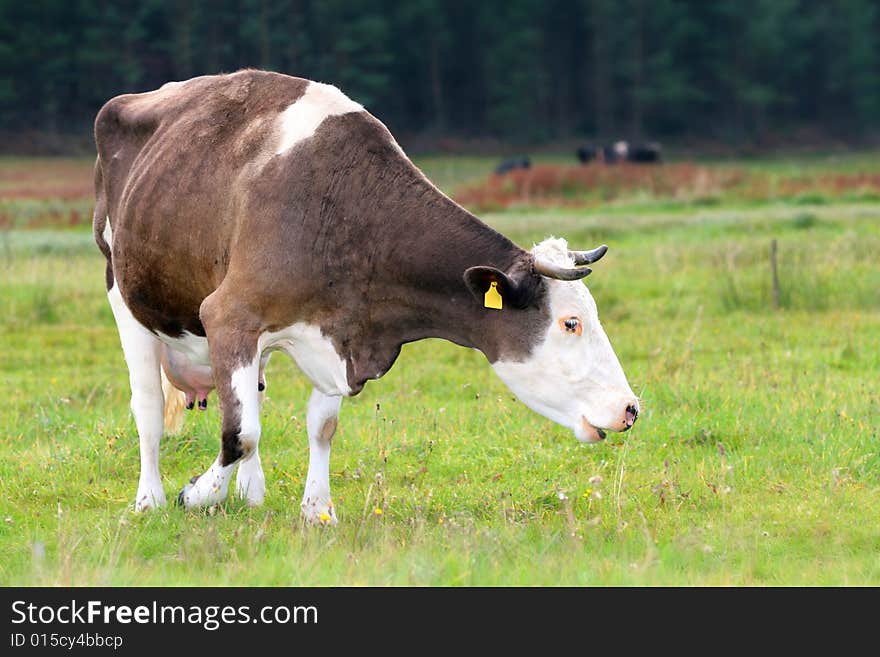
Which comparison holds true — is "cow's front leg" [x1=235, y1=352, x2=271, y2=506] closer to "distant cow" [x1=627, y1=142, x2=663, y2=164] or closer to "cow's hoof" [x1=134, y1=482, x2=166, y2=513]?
"cow's hoof" [x1=134, y1=482, x2=166, y2=513]

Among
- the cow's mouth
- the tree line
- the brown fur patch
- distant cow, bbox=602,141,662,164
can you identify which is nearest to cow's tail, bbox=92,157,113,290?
the brown fur patch

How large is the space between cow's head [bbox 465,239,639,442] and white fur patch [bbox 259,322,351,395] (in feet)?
2.80

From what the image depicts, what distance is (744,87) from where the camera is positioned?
230 ft

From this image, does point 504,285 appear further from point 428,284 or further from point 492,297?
point 428,284

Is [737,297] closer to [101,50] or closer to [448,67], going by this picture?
[101,50]

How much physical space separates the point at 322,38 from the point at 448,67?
368 inches

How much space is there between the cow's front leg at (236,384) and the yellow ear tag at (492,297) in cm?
123

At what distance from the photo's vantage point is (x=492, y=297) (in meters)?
6.54

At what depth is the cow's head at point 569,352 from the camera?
21.6 feet

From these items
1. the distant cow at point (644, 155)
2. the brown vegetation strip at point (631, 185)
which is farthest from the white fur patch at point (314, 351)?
the distant cow at point (644, 155)

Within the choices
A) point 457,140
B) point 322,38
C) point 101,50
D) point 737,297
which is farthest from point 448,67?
point 737,297

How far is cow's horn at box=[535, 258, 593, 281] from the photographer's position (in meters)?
6.38

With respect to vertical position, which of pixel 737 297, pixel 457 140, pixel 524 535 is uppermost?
pixel 524 535
